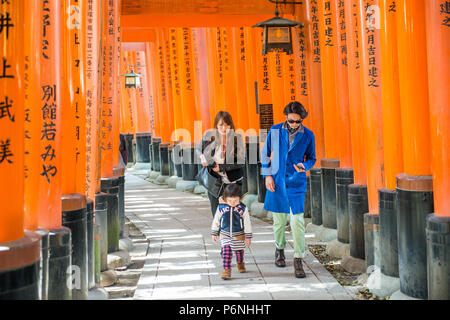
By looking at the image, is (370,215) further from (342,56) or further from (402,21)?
(342,56)

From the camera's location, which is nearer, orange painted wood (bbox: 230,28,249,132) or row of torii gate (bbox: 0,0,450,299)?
row of torii gate (bbox: 0,0,450,299)

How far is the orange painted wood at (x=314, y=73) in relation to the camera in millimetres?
9594

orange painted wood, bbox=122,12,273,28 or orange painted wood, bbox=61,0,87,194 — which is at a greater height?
orange painted wood, bbox=122,12,273,28

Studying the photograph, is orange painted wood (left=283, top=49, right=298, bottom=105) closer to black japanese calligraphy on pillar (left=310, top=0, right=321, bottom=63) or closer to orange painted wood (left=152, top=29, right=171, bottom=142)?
black japanese calligraphy on pillar (left=310, top=0, right=321, bottom=63)

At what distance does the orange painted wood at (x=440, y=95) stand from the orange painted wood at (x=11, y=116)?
292 centimetres

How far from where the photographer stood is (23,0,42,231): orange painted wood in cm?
417

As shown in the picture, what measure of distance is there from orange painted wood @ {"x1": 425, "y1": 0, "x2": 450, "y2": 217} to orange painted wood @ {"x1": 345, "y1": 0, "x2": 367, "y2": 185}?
8.00 feet

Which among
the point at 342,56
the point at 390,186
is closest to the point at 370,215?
the point at 390,186

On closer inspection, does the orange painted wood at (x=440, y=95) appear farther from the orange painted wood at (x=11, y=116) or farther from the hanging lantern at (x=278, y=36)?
the hanging lantern at (x=278, y=36)

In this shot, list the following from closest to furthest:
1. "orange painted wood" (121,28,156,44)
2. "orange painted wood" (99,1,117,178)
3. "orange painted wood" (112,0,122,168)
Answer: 1. "orange painted wood" (99,1,117,178)
2. "orange painted wood" (112,0,122,168)
3. "orange painted wood" (121,28,156,44)

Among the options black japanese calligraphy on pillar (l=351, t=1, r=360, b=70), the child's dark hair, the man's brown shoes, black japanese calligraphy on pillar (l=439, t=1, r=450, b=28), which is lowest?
the man's brown shoes

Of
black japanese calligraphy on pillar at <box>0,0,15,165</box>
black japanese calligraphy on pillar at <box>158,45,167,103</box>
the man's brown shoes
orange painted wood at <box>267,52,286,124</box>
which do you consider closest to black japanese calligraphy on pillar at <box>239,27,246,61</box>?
orange painted wood at <box>267,52,286,124</box>

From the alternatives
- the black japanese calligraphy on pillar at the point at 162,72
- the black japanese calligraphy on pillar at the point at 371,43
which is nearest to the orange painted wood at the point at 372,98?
the black japanese calligraphy on pillar at the point at 371,43

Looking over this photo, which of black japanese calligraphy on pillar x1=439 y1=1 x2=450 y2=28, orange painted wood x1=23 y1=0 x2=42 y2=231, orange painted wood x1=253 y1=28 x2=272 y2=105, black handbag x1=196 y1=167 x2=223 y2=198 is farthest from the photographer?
orange painted wood x1=253 y1=28 x2=272 y2=105
